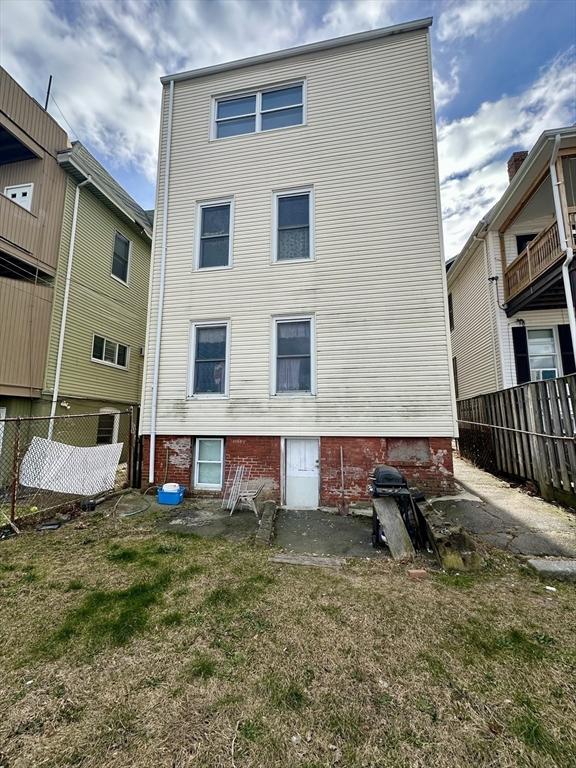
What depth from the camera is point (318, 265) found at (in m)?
7.98

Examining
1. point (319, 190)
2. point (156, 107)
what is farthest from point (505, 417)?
point (156, 107)

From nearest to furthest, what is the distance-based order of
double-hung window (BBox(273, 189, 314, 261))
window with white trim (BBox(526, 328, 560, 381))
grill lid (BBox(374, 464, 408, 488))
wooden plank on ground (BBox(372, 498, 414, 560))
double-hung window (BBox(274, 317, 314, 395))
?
wooden plank on ground (BBox(372, 498, 414, 560)) → grill lid (BBox(374, 464, 408, 488)) → double-hung window (BBox(274, 317, 314, 395)) → double-hung window (BBox(273, 189, 314, 261)) → window with white trim (BBox(526, 328, 560, 381))

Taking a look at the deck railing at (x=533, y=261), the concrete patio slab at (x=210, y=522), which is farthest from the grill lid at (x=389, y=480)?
the deck railing at (x=533, y=261)

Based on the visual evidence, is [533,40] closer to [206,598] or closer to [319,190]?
[319,190]

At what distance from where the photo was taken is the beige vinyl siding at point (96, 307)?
33.7 ft

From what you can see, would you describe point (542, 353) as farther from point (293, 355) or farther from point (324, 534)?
point (324, 534)

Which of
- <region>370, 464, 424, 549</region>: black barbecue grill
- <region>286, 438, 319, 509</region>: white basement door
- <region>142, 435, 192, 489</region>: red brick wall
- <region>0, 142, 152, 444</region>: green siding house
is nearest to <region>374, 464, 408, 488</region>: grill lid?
<region>370, 464, 424, 549</region>: black barbecue grill

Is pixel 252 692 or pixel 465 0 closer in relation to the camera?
pixel 252 692

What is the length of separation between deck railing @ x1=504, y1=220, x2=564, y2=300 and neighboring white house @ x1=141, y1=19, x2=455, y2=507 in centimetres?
373

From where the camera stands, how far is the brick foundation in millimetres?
6973

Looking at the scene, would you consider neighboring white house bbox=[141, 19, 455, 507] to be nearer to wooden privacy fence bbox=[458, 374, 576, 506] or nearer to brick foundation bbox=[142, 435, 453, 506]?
brick foundation bbox=[142, 435, 453, 506]

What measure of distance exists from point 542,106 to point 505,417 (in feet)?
38.8

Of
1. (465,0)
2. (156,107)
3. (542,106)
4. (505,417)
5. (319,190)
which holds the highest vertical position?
(542,106)

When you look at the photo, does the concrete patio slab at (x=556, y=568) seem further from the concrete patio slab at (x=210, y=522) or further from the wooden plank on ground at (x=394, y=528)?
the concrete patio slab at (x=210, y=522)
